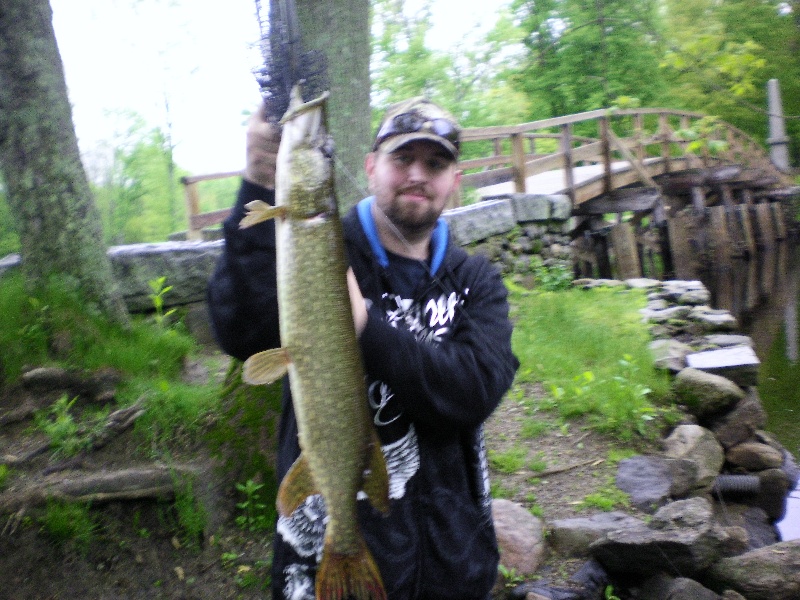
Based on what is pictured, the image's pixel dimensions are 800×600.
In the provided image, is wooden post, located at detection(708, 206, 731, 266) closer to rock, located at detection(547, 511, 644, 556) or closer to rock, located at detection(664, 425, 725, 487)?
rock, located at detection(664, 425, 725, 487)

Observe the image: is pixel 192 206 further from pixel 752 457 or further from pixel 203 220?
pixel 752 457

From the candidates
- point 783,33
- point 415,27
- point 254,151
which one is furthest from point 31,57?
point 783,33

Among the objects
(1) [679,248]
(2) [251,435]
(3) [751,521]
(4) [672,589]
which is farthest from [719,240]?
(2) [251,435]

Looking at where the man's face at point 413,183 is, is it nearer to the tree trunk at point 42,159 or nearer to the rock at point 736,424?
the tree trunk at point 42,159

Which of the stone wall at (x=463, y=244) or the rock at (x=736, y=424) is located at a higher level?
the stone wall at (x=463, y=244)

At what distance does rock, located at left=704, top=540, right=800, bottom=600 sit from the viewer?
153 inches

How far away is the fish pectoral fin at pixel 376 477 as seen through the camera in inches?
70.9

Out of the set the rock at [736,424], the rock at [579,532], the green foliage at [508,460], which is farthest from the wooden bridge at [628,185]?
the rock at [579,532]

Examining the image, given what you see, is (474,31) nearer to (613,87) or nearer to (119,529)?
(613,87)

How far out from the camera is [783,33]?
926 inches

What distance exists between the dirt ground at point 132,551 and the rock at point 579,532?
0.32 ft

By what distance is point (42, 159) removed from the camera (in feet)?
14.0

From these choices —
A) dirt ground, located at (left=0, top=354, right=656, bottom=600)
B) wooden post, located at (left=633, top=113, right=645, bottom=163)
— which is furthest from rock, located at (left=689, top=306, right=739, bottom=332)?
wooden post, located at (left=633, top=113, right=645, bottom=163)

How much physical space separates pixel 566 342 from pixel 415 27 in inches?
584
